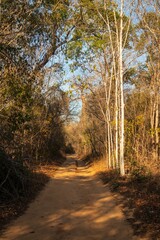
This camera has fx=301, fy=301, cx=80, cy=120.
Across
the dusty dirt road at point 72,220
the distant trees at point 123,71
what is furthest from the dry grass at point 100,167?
the dusty dirt road at point 72,220

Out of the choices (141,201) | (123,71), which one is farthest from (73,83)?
(141,201)

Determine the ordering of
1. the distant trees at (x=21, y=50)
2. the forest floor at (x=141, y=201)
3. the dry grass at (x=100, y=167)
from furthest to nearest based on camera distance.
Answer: the dry grass at (x=100, y=167), the distant trees at (x=21, y=50), the forest floor at (x=141, y=201)

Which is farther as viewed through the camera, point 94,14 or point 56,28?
point 94,14

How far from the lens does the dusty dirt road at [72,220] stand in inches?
253

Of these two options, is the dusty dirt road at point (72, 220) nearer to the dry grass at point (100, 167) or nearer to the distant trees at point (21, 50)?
the distant trees at point (21, 50)

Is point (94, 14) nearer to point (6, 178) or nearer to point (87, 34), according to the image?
point (87, 34)

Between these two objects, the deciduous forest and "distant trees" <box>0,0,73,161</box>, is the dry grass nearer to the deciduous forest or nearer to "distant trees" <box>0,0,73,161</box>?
the deciduous forest

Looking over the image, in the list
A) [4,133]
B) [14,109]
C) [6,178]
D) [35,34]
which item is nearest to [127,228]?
[6,178]

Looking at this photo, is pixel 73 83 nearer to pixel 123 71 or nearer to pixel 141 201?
pixel 123 71

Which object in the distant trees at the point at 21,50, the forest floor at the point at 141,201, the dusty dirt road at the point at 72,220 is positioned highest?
the distant trees at the point at 21,50

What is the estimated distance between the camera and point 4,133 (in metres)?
11.6

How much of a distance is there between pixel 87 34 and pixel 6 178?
11505 millimetres

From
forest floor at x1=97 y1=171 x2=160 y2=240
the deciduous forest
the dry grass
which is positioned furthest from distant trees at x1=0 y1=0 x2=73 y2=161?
the dry grass

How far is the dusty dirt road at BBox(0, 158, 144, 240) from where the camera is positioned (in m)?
6.43
